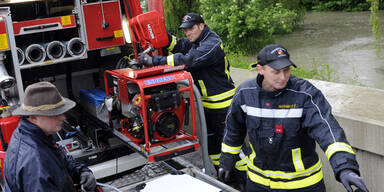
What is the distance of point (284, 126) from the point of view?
3207 mm

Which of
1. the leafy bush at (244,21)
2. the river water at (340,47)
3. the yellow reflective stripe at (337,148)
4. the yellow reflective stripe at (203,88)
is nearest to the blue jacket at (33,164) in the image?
the yellow reflective stripe at (337,148)

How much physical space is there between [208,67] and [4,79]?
7.35 ft

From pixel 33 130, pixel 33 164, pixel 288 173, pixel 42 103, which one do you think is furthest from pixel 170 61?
pixel 33 164

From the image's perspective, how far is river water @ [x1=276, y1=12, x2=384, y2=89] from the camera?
27.8ft

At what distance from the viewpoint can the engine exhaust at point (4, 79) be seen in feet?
15.1

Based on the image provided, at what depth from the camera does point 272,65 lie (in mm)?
3209

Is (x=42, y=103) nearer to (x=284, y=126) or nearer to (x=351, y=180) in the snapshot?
(x=284, y=126)

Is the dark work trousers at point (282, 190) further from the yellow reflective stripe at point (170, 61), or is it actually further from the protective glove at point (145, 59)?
the protective glove at point (145, 59)

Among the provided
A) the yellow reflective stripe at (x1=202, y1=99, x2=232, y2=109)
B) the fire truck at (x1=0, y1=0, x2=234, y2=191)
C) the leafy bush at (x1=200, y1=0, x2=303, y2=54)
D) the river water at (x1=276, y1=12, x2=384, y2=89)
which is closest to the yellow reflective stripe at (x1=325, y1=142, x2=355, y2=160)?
the fire truck at (x1=0, y1=0, x2=234, y2=191)

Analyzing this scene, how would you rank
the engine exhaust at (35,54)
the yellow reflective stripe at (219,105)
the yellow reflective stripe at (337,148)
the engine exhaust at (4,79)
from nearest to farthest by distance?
1. the yellow reflective stripe at (337,148)
2. the engine exhaust at (4,79)
3. the yellow reflective stripe at (219,105)
4. the engine exhaust at (35,54)

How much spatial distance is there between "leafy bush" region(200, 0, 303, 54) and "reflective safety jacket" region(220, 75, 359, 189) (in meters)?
7.21

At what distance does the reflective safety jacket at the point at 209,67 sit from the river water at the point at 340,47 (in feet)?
9.85

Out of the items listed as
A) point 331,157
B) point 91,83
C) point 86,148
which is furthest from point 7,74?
point 331,157

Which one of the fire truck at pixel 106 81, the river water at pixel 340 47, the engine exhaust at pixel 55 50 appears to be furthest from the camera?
the river water at pixel 340 47
